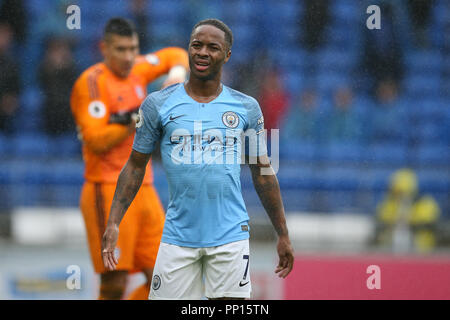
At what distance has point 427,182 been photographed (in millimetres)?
8461

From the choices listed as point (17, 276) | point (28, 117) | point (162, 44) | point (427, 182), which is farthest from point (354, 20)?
point (17, 276)

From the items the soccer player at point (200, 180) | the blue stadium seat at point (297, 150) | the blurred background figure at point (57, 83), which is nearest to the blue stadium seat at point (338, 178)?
the blue stadium seat at point (297, 150)

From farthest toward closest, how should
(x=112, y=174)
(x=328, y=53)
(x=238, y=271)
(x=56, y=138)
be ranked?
(x=328, y=53) < (x=56, y=138) < (x=112, y=174) < (x=238, y=271)

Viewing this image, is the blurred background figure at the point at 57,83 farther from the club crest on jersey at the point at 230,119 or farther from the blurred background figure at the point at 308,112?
the club crest on jersey at the point at 230,119

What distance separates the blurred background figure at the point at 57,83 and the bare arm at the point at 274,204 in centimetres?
215

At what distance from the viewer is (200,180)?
374cm

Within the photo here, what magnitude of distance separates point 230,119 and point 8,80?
3.36 m

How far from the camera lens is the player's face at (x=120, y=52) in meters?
4.99

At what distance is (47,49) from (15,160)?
1.33 meters

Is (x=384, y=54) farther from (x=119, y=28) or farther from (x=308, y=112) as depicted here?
(x=119, y=28)

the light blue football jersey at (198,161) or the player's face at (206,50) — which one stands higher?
the player's face at (206,50)

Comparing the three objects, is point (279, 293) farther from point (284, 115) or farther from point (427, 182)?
point (427, 182)

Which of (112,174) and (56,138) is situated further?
(56,138)

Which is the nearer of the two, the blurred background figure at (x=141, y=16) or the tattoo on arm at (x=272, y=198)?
the tattoo on arm at (x=272, y=198)
